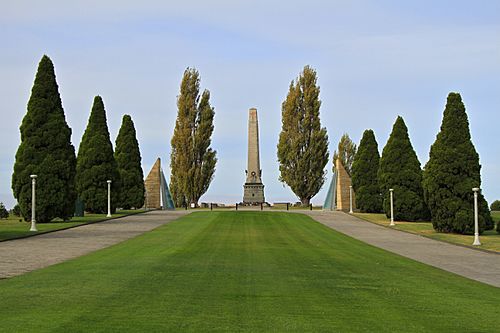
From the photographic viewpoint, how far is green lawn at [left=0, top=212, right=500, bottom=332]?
371 inches

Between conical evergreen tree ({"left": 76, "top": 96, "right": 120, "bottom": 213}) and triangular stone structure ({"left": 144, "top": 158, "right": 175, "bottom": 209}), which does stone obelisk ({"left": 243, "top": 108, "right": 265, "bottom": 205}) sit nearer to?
triangular stone structure ({"left": 144, "top": 158, "right": 175, "bottom": 209})

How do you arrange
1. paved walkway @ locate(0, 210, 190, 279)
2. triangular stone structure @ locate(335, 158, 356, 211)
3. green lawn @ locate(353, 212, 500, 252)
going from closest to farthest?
paved walkway @ locate(0, 210, 190, 279) < green lawn @ locate(353, 212, 500, 252) < triangular stone structure @ locate(335, 158, 356, 211)

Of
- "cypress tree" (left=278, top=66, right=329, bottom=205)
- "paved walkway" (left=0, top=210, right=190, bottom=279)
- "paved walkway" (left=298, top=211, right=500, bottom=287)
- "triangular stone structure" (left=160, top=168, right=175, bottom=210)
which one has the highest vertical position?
"cypress tree" (left=278, top=66, right=329, bottom=205)

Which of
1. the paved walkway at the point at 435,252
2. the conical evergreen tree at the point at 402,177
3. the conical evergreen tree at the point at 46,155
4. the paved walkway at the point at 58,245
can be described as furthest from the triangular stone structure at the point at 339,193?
the conical evergreen tree at the point at 46,155

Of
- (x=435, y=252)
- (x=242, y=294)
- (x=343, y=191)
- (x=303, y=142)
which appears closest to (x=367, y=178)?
(x=343, y=191)

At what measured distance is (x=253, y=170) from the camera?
7181 cm

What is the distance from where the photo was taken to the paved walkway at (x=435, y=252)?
19.0m

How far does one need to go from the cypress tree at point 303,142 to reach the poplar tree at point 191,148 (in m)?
7.25

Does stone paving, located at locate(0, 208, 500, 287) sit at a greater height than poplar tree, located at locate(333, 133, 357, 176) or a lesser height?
lesser

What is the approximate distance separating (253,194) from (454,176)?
129ft

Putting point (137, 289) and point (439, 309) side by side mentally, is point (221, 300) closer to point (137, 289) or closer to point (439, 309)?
point (137, 289)

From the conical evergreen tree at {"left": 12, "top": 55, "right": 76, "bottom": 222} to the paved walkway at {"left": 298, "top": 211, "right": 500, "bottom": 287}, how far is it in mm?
14578

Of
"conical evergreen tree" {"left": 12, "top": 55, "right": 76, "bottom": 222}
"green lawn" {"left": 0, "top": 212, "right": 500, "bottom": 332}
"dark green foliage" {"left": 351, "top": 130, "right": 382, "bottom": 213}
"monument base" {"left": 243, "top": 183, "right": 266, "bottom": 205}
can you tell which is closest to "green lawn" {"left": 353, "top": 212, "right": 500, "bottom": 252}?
"green lawn" {"left": 0, "top": 212, "right": 500, "bottom": 332}

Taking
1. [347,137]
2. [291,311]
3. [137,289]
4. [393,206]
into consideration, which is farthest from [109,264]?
[347,137]
